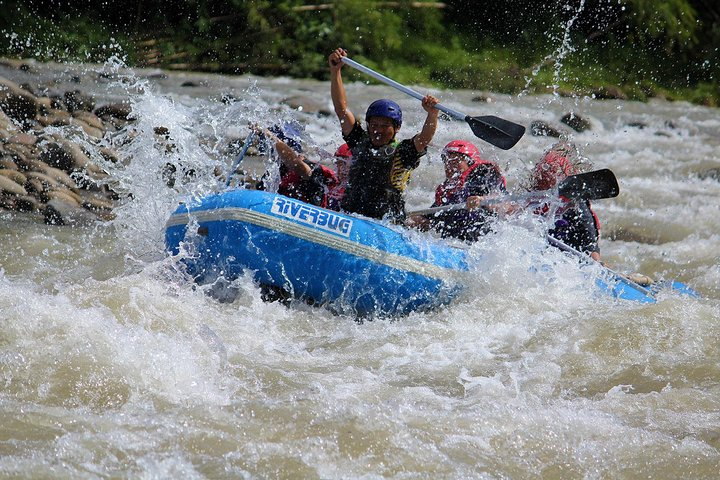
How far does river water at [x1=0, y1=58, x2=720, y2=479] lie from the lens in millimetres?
4066

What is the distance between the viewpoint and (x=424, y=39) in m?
18.7

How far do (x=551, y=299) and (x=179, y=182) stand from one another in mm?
2791

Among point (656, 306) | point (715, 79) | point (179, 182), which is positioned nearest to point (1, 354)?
point (179, 182)

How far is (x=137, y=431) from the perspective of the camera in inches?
161

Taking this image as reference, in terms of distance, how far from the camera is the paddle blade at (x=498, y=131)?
661 cm

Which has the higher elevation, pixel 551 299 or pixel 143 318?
pixel 551 299

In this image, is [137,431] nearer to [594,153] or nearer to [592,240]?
[592,240]

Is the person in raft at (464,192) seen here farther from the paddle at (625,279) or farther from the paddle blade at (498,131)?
the paddle at (625,279)

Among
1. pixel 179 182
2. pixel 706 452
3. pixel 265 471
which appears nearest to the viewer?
pixel 265 471

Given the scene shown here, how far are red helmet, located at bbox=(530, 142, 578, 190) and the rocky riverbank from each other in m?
3.60

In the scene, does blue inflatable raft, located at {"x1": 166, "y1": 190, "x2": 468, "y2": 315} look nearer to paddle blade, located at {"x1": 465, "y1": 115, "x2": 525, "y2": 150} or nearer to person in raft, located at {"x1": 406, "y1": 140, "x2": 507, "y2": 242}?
person in raft, located at {"x1": 406, "y1": 140, "x2": 507, "y2": 242}

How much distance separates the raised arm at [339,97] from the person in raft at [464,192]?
2.47 feet

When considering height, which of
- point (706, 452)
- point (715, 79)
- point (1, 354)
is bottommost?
point (1, 354)

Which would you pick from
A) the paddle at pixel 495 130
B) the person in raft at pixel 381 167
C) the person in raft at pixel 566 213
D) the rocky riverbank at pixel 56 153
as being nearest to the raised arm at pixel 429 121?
the person in raft at pixel 381 167
